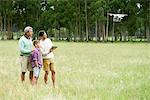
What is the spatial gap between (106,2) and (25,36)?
197 ft

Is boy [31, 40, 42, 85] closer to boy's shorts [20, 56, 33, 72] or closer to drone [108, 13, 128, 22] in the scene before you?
boy's shorts [20, 56, 33, 72]

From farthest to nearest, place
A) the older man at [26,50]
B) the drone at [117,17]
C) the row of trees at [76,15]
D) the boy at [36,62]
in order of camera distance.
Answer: the drone at [117,17] < the row of trees at [76,15] < the older man at [26,50] < the boy at [36,62]

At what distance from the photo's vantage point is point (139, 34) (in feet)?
287

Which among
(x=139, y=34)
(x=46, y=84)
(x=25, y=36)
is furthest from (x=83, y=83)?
(x=139, y=34)

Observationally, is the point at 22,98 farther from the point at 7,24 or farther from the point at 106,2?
the point at 7,24

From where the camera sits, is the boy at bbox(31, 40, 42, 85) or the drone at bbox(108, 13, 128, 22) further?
the drone at bbox(108, 13, 128, 22)

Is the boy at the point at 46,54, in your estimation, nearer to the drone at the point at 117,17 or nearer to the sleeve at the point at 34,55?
the sleeve at the point at 34,55

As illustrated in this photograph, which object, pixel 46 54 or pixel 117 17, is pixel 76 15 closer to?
pixel 117 17

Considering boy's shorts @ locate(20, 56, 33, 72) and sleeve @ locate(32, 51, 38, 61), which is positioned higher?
sleeve @ locate(32, 51, 38, 61)

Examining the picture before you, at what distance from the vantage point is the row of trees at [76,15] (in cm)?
7012

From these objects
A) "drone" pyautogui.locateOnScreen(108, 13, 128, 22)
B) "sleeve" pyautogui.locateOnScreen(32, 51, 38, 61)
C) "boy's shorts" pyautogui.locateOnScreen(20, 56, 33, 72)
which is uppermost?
"drone" pyautogui.locateOnScreen(108, 13, 128, 22)

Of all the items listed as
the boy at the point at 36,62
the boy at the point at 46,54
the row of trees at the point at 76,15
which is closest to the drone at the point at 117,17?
the row of trees at the point at 76,15

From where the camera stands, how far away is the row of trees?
70.1 meters

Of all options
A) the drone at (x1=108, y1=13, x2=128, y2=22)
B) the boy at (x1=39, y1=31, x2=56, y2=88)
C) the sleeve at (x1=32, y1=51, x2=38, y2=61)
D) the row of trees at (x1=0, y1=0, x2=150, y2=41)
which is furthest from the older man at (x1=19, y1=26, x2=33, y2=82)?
the drone at (x1=108, y1=13, x2=128, y2=22)
